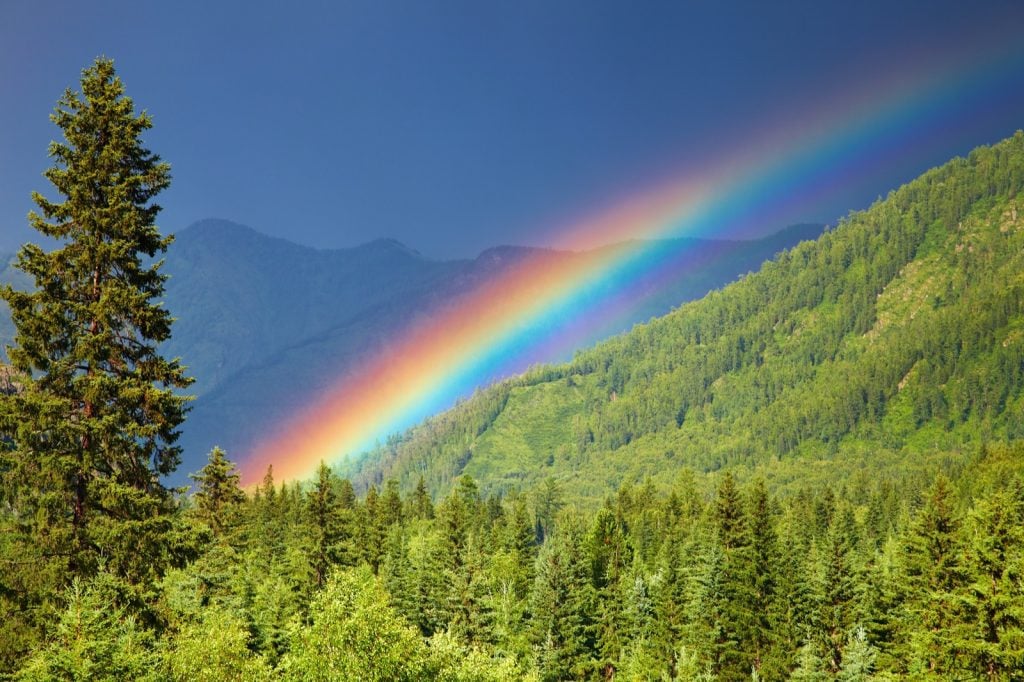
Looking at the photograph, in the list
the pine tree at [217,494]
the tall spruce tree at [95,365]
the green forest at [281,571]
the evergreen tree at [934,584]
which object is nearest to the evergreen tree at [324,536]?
the green forest at [281,571]

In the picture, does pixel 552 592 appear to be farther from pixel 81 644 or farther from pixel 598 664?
pixel 81 644

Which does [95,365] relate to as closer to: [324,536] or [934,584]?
[324,536]

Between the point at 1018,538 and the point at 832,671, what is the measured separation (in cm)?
2544

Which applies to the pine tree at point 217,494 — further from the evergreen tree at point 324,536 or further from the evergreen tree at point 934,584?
the evergreen tree at point 934,584

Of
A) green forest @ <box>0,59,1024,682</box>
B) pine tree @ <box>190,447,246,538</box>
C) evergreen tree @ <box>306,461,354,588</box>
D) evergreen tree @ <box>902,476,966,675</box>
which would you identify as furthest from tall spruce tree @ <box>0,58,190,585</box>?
evergreen tree @ <box>902,476,966,675</box>

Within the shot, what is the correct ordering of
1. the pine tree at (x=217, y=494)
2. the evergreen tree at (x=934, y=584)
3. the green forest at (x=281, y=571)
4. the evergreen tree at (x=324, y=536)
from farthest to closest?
the evergreen tree at (x=324, y=536)
the pine tree at (x=217, y=494)
the evergreen tree at (x=934, y=584)
the green forest at (x=281, y=571)

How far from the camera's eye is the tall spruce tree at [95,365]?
23.8m

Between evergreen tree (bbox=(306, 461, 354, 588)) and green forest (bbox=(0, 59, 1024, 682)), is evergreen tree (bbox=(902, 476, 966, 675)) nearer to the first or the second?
green forest (bbox=(0, 59, 1024, 682))

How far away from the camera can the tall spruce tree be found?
937 inches

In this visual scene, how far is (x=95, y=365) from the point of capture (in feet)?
82.4

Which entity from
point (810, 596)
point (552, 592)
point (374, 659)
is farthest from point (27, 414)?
point (810, 596)

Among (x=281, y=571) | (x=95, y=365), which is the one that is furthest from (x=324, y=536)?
(x=95, y=365)

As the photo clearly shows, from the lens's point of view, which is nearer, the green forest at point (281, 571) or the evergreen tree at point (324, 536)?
the green forest at point (281, 571)

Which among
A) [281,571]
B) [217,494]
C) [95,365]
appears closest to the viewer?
[95,365]
